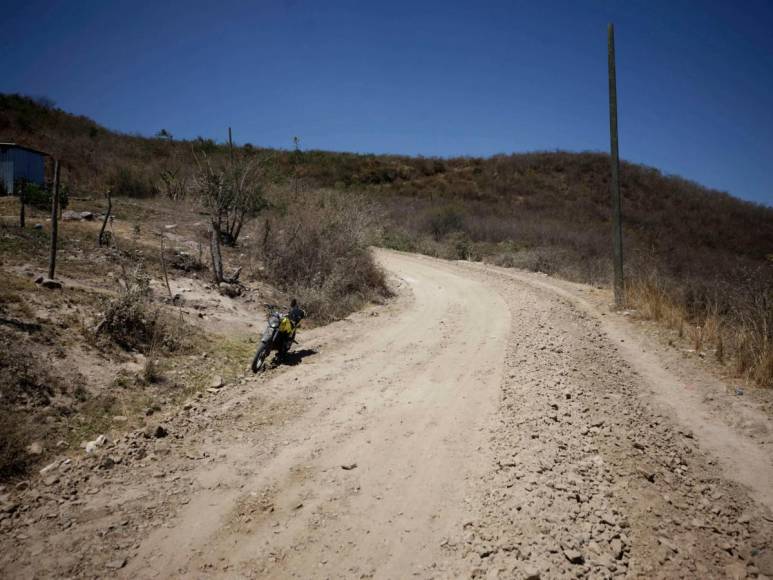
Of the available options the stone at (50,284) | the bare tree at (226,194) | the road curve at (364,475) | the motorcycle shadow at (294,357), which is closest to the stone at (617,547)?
the road curve at (364,475)

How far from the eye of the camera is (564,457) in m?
4.10

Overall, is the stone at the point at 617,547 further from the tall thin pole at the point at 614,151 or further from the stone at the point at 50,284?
the tall thin pole at the point at 614,151

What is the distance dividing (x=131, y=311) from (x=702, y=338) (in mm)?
9427

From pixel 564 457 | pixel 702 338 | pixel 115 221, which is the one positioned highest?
pixel 115 221

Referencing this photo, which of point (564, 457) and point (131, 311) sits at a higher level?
point (131, 311)

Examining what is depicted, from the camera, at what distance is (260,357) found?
6586 millimetres

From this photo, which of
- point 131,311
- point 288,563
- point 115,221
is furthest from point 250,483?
point 115,221

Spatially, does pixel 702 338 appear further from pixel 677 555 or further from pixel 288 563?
pixel 288 563

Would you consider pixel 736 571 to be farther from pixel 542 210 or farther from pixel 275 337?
pixel 542 210

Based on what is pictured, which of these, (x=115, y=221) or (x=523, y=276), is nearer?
(x=115, y=221)

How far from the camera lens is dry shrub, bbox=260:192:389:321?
10891 mm

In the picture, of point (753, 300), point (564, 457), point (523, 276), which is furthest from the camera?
point (523, 276)

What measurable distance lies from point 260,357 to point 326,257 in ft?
18.1

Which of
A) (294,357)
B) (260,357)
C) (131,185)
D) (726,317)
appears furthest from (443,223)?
(260,357)
